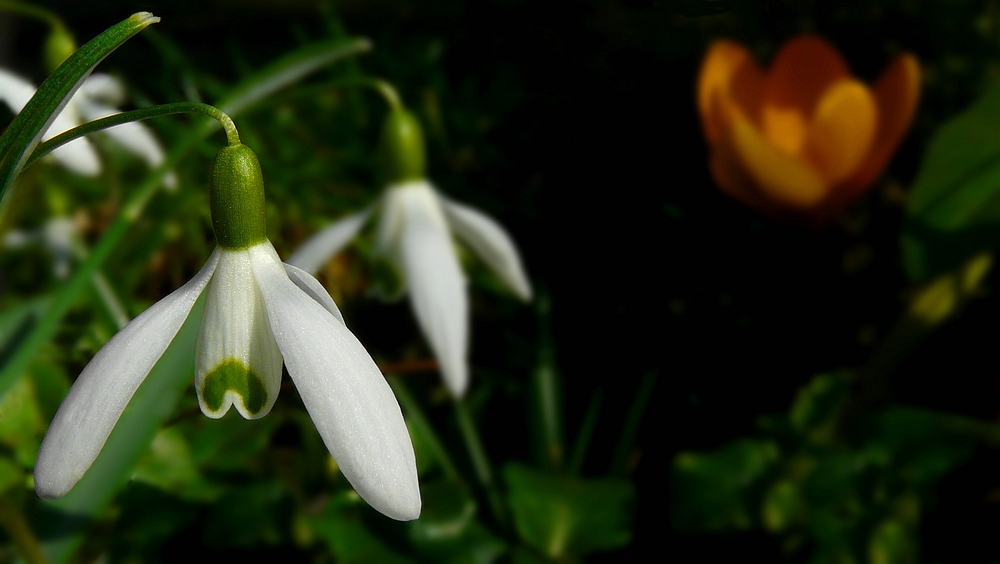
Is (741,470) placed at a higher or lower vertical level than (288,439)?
higher

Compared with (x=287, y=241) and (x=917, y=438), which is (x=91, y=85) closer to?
(x=287, y=241)

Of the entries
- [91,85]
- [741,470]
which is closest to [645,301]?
[741,470]

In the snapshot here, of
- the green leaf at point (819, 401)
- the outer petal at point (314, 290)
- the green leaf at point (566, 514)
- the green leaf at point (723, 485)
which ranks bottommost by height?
the green leaf at point (566, 514)

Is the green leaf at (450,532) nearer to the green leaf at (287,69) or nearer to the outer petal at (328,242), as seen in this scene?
the outer petal at (328,242)

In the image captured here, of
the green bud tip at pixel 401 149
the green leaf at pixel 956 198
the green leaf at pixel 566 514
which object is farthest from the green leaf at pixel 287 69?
the green leaf at pixel 956 198

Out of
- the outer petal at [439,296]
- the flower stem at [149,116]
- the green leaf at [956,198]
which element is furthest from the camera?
the green leaf at [956,198]

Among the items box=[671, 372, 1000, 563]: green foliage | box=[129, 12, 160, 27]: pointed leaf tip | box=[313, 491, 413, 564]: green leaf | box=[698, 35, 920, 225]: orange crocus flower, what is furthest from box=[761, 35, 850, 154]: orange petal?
box=[129, 12, 160, 27]: pointed leaf tip

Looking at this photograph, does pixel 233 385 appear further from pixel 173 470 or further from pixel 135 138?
pixel 135 138

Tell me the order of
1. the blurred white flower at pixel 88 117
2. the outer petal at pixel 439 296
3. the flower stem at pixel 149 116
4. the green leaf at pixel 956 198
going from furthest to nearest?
the green leaf at pixel 956 198
the outer petal at pixel 439 296
the blurred white flower at pixel 88 117
the flower stem at pixel 149 116
